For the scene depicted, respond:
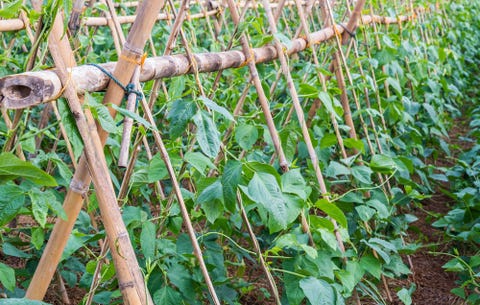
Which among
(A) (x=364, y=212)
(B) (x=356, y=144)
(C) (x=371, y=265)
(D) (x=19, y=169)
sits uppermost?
(D) (x=19, y=169)

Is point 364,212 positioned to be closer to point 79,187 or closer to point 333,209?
point 333,209

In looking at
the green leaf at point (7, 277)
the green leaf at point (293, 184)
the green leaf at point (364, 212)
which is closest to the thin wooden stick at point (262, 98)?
the green leaf at point (293, 184)

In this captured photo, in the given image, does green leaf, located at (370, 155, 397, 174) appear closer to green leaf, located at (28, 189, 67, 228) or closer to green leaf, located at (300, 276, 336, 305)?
green leaf, located at (300, 276, 336, 305)

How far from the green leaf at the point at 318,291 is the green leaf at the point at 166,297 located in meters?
0.38

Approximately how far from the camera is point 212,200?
184 cm

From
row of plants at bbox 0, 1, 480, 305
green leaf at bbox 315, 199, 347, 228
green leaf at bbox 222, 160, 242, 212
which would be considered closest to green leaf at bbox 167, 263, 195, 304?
row of plants at bbox 0, 1, 480, 305

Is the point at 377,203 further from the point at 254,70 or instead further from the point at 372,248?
the point at 254,70

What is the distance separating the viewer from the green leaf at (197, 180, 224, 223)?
1.81 metres

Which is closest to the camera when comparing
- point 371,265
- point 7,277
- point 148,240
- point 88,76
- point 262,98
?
point 88,76

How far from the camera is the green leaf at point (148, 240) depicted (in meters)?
1.74

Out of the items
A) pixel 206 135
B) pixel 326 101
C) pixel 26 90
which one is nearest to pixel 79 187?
pixel 26 90


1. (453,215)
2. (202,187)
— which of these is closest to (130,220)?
(202,187)

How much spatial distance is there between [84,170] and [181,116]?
458mm

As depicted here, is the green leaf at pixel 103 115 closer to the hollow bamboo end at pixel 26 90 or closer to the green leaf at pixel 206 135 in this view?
the hollow bamboo end at pixel 26 90
